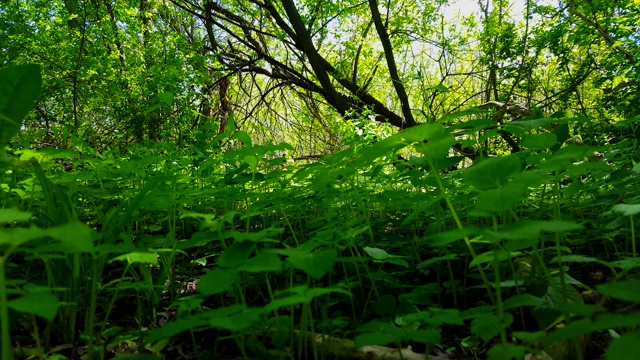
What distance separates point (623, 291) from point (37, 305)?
0.95 meters

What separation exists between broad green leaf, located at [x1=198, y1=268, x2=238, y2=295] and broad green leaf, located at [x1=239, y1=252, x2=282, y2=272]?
0.03m

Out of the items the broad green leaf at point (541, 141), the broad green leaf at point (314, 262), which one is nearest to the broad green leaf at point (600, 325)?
the broad green leaf at point (314, 262)

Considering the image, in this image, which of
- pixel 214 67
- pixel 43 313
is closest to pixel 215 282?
Answer: pixel 43 313

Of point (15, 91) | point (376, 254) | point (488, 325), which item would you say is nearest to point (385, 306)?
point (376, 254)

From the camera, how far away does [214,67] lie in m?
7.26

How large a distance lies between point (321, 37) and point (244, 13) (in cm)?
183

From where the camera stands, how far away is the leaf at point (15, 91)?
1065 millimetres

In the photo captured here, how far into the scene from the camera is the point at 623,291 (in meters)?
0.67

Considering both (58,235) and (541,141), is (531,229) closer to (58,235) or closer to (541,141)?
(541,141)

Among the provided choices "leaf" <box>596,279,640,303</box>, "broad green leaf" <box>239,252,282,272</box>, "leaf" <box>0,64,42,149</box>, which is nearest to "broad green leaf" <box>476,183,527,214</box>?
"leaf" <box>596,279,640,303</box>

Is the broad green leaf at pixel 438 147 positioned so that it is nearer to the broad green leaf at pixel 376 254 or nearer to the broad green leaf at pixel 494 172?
the broad green leaf at pixel 494 172

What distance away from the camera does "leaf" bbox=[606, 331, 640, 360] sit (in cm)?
55

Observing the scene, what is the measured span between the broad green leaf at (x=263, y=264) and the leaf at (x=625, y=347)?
0.56m

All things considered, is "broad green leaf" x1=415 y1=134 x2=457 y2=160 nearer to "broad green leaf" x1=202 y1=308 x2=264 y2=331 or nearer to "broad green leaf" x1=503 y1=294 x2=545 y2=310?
"broad green leaf" x1=503 y1=294 x2=545 y2=310
